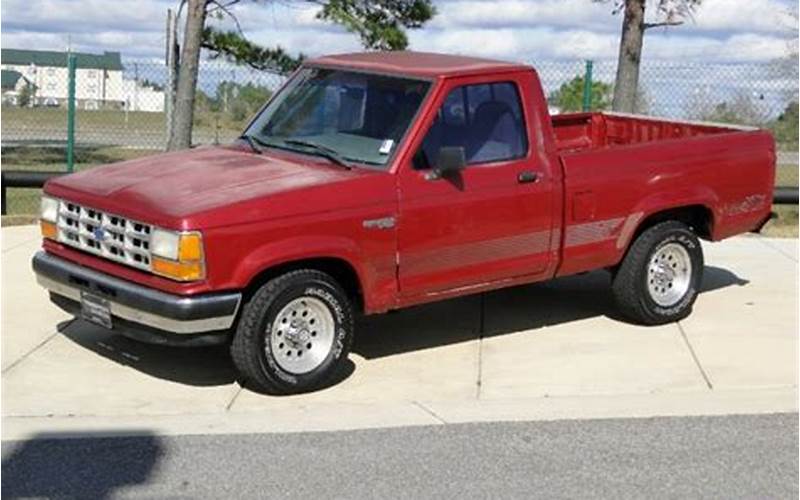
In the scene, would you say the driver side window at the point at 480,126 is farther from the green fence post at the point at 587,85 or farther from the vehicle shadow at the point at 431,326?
the green fence post at the point at 587,85

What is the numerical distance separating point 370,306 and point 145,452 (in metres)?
1.77

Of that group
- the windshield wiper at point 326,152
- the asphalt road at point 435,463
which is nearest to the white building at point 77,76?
the windshield wiper at point 326,152

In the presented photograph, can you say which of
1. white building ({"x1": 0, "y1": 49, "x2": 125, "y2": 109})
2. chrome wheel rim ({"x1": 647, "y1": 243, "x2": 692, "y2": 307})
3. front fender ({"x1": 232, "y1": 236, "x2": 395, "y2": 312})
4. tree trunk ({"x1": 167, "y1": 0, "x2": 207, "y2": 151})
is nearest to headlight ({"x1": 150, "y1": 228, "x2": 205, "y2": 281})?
front fender ({"x1": 232, "y1": 236, "x2": 395, "y2": 312})

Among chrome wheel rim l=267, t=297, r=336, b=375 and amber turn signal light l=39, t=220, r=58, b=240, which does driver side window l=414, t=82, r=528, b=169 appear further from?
amber turn signal light l=39, t=220, r=58, b=240

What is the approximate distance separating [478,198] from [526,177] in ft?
1.40

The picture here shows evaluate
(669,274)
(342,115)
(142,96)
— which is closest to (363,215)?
(342,115)

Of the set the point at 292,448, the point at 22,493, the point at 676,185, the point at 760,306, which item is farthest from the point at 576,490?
the point at 760,306

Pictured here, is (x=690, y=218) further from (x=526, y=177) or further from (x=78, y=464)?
(x=78, y=464)

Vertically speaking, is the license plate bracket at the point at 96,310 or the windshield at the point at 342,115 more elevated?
the windshield at the point at 342,115

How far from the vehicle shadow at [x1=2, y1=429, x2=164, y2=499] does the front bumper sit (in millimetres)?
602

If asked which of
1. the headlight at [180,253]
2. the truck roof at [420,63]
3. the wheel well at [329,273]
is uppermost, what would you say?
the truck roof at [420,63]

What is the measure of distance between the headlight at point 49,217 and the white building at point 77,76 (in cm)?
858

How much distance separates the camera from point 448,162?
266 inches

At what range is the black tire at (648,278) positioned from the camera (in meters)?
8.04
